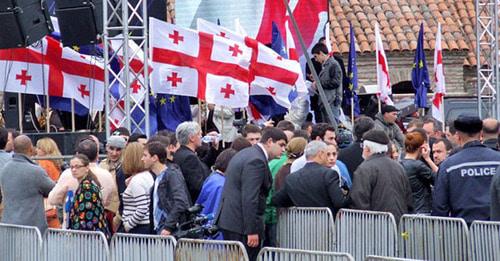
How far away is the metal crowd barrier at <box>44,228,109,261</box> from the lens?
37.7 feet

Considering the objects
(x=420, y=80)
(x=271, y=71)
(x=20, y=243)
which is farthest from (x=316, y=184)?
(x=420, y=80)

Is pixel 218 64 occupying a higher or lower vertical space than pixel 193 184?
higher

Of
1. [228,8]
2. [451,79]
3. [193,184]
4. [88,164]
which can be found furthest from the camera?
[451,79]

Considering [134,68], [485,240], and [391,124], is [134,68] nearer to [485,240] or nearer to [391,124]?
[391,124]

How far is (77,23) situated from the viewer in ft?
63.9

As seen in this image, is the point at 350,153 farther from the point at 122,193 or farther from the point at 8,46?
the point at 8,46

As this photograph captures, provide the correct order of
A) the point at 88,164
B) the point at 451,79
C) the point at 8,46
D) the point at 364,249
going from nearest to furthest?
the point at 364,249, the point at 88,164, the point at 8,46, the point at 451,79

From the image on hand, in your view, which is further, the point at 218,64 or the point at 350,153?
the point at 218,64

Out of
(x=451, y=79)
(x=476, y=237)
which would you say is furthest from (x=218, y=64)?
(x=451, y=79)

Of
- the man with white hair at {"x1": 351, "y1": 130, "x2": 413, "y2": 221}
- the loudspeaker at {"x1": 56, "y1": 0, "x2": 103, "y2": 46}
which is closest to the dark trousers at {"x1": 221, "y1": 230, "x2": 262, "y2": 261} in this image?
the man with white hair at {"x1": 351, "y1": 130, "x2": 413, "y2": 221}

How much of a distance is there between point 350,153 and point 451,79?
17.3 m

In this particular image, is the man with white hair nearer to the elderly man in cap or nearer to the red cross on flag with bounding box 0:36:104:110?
the elderly man in cap

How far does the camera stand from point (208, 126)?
74.6ft

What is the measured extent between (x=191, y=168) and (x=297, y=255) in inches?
190
